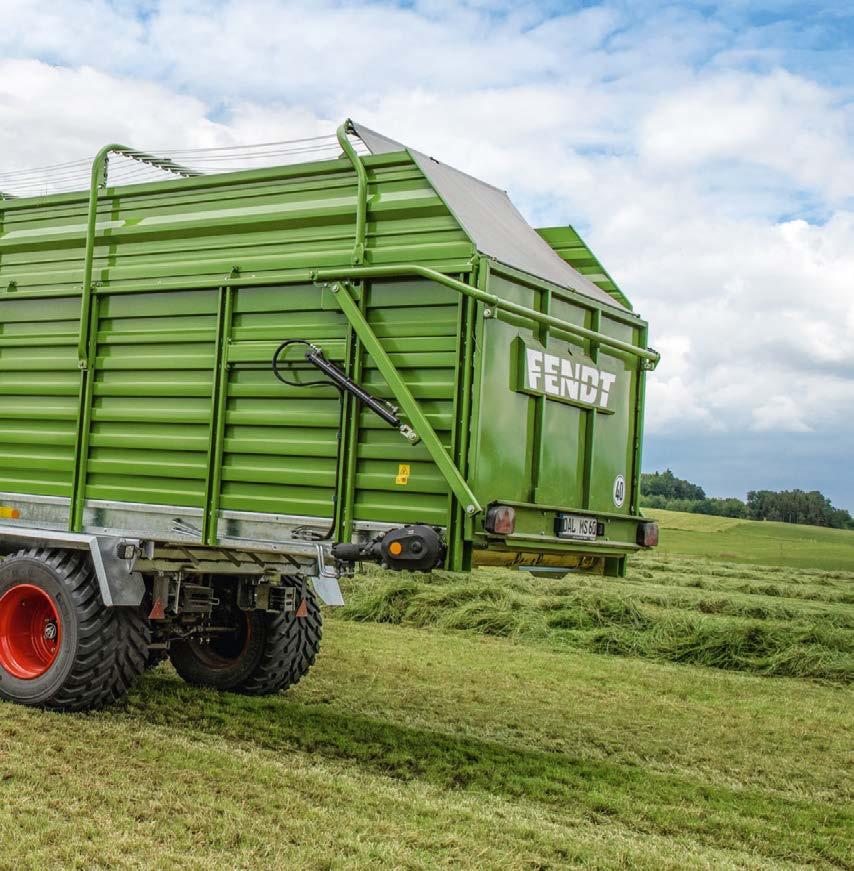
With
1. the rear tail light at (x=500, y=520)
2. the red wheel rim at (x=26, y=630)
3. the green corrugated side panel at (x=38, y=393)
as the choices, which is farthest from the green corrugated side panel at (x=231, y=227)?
the red wheel rim at (x=26, y=630)

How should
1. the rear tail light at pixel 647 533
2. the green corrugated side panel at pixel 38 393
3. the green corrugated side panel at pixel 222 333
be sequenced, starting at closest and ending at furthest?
the green corrugated side panel at pixel 222 333 → the rear tail light at pixel 647 533 → the green corrugated side panel at pixel 38 393

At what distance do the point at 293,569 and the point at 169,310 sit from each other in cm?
207

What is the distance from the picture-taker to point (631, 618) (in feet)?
42.5

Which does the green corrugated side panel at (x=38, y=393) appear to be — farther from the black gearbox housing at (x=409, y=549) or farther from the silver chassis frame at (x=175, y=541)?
the black gearbox housing at (x=409, y=549)

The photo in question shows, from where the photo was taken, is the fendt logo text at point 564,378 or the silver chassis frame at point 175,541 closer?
the fendt logo text at point 564,378

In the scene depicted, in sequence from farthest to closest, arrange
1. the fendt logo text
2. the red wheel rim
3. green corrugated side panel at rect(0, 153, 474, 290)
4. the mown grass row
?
the mown grass row → the red wheel rim → green corrugated side panel at rect(0, 153, 474, 290) → the fendt logo text

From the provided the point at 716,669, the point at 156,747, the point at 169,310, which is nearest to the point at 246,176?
the point at 169,310

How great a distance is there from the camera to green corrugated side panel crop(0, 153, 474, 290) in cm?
681

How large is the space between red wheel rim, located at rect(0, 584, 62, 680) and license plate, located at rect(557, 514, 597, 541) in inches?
142

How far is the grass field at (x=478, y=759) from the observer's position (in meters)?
5.00

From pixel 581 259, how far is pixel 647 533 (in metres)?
2.20

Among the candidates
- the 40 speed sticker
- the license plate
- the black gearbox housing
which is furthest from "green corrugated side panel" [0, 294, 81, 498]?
the 40 speed sticker

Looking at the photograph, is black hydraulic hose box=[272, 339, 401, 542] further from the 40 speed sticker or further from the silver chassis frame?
the 40 speed sticker

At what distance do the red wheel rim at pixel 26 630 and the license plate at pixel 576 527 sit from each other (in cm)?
361
